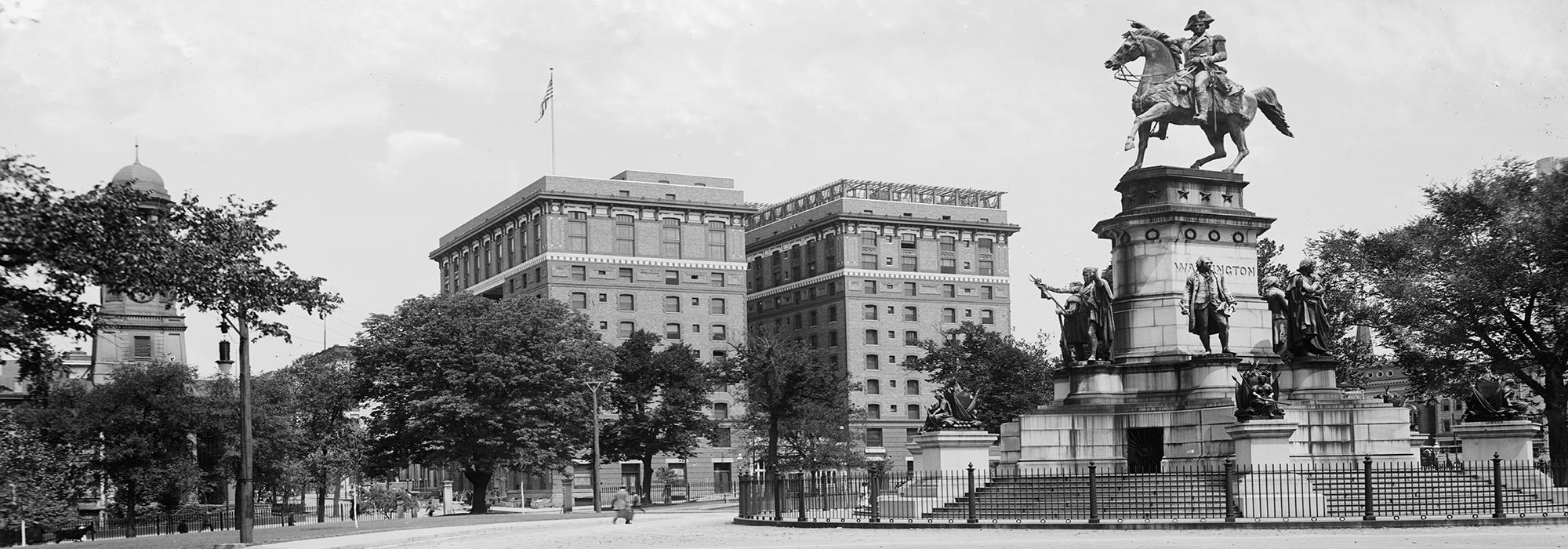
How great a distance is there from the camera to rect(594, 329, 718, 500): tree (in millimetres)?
88938

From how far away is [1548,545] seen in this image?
74.2 ft

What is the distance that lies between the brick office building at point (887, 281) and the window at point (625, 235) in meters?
19.1

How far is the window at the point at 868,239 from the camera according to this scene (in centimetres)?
12925

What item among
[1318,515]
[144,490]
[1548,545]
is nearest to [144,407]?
[144,490]

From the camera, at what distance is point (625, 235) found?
A: 117 metres

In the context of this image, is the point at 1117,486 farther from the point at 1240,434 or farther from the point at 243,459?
the point at 243,459

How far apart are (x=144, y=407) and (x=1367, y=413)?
45.2 metres

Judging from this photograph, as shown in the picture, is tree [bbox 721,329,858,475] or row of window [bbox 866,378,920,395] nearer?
tree [bbox 721,329,858,475]

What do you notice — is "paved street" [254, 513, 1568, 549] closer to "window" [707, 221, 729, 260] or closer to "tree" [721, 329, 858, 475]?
"tree" [721, 329, 858, 475]

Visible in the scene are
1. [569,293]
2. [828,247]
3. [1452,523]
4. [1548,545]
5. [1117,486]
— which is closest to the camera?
[1548,545]

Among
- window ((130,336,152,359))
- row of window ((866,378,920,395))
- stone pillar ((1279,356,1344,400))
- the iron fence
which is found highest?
window ((130,336,152,359))

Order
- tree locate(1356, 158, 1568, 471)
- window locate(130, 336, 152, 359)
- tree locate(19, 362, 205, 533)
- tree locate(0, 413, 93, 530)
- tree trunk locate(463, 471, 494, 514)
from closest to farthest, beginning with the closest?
tree locate(0, 413, 93, 530), tree locate(1356, 158, 1568, 471), tree locate(19, 362, 205, 533), tree trunk locate(463, 471, 494, 514), window locate(130, 336, 152, 359)

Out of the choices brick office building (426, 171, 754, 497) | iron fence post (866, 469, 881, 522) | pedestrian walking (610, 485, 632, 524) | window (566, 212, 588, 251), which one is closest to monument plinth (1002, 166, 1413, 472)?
iron fence post (866, 469, 881, 522)

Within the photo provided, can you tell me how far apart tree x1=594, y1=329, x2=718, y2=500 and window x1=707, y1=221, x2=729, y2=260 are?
29436 mm
